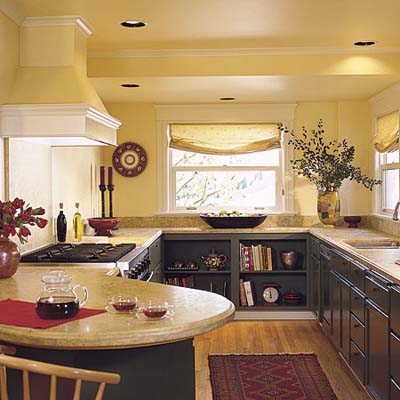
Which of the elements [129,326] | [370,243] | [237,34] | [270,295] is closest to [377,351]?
[370,243]

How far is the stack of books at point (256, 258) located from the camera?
6676 mm

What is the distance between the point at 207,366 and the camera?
5113 mm

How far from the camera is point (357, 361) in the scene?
14.8ft

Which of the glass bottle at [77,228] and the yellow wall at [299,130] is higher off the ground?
the yellow wall at [299,130]

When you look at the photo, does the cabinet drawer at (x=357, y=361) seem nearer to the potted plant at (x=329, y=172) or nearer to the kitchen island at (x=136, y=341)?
the kitchen island at (x=136, y=341)

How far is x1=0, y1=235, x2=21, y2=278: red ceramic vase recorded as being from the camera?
341 cm

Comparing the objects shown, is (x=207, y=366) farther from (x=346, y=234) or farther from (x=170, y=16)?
(x=170, y=16)

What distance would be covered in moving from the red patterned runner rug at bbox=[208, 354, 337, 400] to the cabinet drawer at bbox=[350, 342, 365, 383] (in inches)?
8.2

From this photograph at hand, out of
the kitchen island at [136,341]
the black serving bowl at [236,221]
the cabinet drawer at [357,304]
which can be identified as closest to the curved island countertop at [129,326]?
the kitchen island at [136,341]

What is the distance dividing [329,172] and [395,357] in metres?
3.17

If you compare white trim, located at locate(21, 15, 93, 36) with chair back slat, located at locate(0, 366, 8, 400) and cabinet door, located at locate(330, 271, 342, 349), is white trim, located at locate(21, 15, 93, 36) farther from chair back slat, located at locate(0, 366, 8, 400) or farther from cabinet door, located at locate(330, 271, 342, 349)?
chair back slat, located at locate(0, 366, 8, 400)

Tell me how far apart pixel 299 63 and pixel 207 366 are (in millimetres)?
2402

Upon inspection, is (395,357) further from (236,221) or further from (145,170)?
(145,170)

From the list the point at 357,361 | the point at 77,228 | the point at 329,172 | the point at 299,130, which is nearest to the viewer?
the point at 357,361
